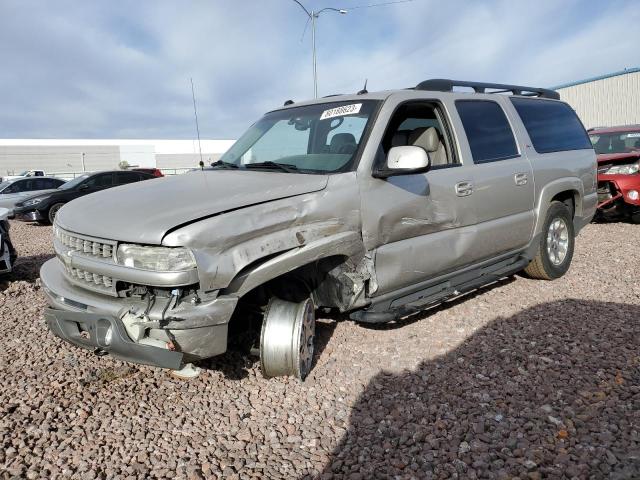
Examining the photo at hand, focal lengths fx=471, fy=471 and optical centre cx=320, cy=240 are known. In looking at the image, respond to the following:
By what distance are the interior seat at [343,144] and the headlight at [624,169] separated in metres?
6.80

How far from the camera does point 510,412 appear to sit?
9.09 feet

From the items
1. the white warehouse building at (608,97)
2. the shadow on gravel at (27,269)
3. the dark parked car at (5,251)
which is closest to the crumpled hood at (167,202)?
the dark parked car at (5,251)

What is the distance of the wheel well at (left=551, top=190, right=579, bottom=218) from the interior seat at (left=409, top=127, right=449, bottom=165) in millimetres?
1934

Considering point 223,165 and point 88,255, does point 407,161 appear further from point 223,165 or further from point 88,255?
point 88,255

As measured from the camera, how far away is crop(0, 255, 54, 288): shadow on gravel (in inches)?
249

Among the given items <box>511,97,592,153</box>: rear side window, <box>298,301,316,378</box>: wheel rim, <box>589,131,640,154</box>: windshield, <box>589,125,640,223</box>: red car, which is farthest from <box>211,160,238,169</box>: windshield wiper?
<box>589,131,640,154</box>: windshield

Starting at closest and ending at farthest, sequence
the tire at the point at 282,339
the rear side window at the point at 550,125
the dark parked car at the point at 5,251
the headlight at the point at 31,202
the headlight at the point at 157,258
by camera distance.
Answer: the headlight at the point at 157,258, the tire at the point at 282,339, the rear side window at the point at 550,125, the dark parked car at the point at 5,251, the headlight at the point at 31,202

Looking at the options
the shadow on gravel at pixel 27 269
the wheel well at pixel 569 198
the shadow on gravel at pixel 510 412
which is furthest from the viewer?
the shadow on gravel at pixel 27 269

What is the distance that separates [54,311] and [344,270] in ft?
5.99

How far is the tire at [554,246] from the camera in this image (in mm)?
5074

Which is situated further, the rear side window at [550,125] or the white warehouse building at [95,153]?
the white warehouse building at [95,153]

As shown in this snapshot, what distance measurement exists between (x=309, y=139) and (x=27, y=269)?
17.5 feet

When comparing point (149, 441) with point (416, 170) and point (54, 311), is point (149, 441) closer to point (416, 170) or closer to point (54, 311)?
point (54, 311)

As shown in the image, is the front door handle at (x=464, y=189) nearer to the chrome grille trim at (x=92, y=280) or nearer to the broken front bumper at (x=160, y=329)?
the broken front bumper at (x=160, y=329)
